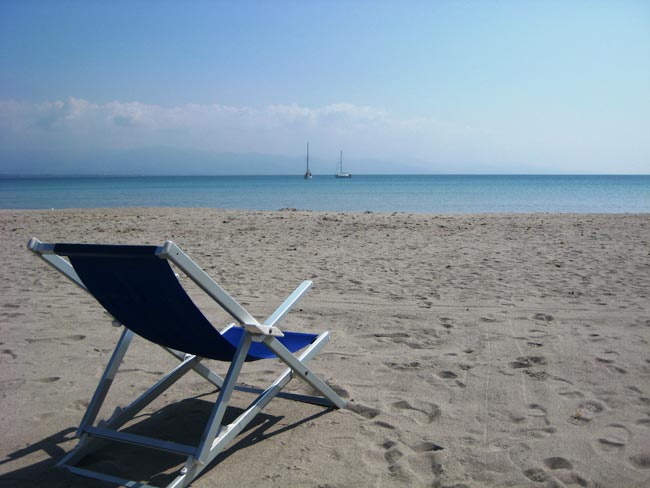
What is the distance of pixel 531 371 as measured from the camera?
3.65m

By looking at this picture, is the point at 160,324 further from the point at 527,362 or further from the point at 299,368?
the point at 527,362

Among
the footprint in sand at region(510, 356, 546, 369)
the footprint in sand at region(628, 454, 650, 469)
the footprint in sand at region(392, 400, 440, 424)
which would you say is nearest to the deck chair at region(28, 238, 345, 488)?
the footprint in sand at region(392, 400, 440, 424)

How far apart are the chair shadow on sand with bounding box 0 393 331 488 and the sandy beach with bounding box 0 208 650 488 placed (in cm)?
1

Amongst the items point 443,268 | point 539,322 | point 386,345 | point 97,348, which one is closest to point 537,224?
point 443,268

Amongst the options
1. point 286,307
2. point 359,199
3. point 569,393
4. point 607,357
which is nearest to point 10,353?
point 286,307

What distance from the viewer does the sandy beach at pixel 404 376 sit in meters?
2.54

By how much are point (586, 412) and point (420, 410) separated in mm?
898

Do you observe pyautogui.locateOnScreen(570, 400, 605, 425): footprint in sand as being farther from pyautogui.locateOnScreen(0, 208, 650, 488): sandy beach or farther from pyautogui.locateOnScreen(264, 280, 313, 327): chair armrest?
pyautogui.locateOnScreen(264, 280, 313, 327): chair armrest

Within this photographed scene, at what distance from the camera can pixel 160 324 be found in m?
2.48

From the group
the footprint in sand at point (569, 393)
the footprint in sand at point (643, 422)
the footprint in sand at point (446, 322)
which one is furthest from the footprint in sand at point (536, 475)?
the footprint in sand at point (446, 322)

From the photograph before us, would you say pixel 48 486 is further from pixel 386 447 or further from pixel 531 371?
pixel 531 371

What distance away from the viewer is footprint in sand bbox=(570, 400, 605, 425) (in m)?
2.93

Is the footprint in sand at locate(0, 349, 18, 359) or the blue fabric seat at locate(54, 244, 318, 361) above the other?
the blue fabric seat at locate(54, 244, 318, 361)

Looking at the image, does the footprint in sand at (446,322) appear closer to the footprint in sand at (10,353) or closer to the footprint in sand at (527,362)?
the footprint in sand at (527,362)
